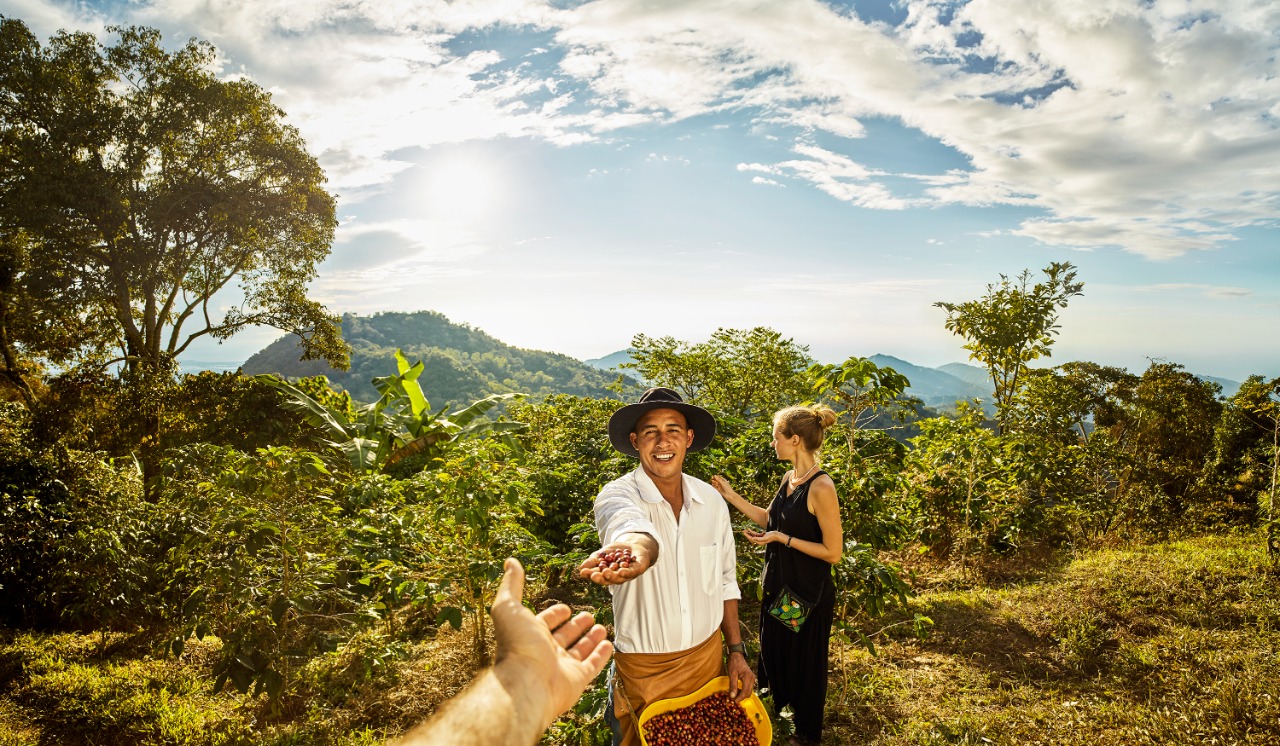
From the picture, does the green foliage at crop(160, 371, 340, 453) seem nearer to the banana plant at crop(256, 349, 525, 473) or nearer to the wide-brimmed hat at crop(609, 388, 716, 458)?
the banana plant at crop(256, 349, 525, 473)

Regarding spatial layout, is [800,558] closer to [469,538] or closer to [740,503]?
[740,503]

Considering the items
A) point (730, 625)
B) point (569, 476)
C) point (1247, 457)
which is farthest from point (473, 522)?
point (1247, 457)

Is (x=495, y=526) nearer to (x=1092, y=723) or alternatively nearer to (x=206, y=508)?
(x=206, y=508)

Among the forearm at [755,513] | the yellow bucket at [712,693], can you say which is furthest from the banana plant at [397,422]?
the yellow bucket at [712,693]

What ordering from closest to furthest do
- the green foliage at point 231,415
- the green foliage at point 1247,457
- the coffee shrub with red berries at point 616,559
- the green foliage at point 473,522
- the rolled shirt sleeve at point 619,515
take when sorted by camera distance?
1. the coffee shrub with red berries at point 616,559
2. the rolled shirt sleeve at point 619,515
3. the green foliage at point 473,522
4. the green foliage at point 1247,457
5. the green foliage at point 231,415

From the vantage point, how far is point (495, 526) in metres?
3.85

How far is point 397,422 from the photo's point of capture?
9.56 metres

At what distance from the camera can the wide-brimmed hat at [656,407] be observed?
2317 mm

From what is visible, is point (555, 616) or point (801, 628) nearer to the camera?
point (555, 616)

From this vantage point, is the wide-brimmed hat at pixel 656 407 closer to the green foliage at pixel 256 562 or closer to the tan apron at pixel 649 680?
the tan apron at pixel 649 680

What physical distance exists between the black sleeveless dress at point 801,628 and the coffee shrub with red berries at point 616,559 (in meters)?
1.67

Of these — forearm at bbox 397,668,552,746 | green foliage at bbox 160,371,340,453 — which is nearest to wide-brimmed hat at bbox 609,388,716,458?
forearm at bbox 397,668,552,746

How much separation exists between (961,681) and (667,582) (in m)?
3.34

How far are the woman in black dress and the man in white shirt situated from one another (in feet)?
2.45
